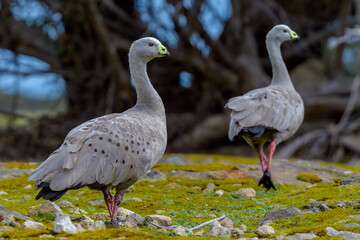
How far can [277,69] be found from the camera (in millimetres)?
8922

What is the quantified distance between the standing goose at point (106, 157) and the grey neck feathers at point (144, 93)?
22cm

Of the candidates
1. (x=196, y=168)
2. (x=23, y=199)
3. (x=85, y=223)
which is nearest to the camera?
(x=85, y=223)

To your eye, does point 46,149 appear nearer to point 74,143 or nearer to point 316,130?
point 316,130

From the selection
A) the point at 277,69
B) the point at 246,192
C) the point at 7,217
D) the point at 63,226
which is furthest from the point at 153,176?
the point at 63,226

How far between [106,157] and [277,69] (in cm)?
455

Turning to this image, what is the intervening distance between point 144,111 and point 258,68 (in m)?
8.80

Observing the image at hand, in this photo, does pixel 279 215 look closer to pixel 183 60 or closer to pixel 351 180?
pixel 351 180

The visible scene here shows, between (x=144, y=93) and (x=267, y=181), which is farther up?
(x=144, y=93)

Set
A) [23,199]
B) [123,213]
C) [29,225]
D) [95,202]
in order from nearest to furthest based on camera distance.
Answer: [29,225] → [123,213] → [23,199] → [95,202]

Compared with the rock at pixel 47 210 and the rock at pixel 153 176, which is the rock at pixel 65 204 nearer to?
the rock at pixel 47 210

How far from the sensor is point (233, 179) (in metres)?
7.80

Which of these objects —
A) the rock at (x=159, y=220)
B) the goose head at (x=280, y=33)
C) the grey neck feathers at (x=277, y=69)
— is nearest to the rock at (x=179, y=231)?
the rock at (x=159, y=220)

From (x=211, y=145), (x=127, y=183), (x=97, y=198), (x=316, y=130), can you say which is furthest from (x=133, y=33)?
(x=127, y=183)

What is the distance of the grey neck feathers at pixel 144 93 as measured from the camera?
6219 millimetres
